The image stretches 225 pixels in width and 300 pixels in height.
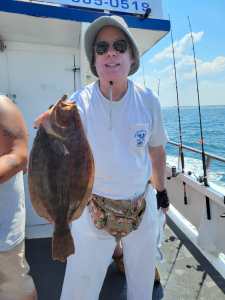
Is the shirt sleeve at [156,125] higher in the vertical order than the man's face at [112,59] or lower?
lower

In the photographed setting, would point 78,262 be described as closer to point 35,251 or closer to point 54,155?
point 54,155

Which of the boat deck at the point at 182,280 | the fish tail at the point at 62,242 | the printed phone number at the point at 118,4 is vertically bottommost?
the boat deck at the point at 182,280

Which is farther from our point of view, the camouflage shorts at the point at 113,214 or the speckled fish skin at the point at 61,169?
the camouflage shorts at the point at 113,214

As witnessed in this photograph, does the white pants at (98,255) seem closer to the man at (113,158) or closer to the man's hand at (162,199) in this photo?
the man at (113,158)

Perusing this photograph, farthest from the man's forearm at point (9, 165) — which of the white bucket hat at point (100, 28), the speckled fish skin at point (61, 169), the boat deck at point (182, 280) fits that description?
the boat deck at point (182, 280)

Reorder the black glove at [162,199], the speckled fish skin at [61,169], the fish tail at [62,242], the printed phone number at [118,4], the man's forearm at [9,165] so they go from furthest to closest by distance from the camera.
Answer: the printed phone number at [118,4] → the black glove at [162,199] → the man's forearm at [9,165] → the fish tail at [62,242] → the speckled fish skin at [61,169]

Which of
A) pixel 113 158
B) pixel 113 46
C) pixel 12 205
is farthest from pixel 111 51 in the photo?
pixel 12 205

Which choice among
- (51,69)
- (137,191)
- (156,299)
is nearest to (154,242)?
(137,191)

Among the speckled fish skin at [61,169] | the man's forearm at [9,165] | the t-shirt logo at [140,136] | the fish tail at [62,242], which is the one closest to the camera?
the speckled fish skin at [61,169]

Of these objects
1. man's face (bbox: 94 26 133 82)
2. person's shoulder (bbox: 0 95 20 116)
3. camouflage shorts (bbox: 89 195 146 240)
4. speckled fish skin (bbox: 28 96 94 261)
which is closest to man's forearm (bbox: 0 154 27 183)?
person's shoulder (bbox: 0 95 20 116)

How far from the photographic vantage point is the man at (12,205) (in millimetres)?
1598

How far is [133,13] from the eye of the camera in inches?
128

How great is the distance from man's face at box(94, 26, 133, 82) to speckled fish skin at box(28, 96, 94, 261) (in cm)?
57

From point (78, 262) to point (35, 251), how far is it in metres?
1.87
